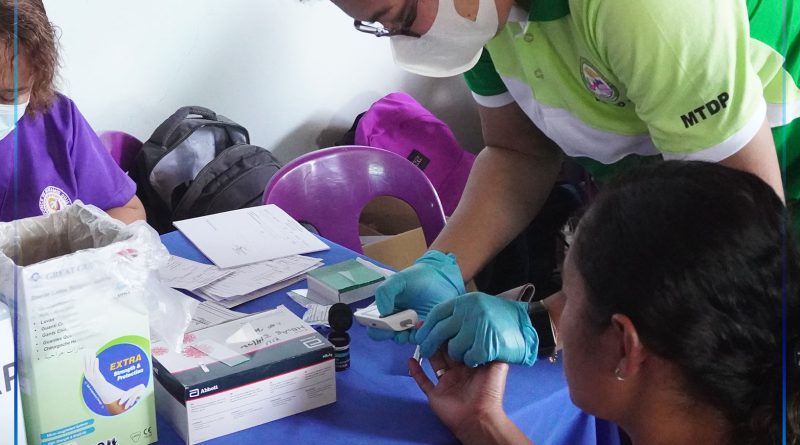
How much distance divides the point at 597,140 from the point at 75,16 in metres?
1.50

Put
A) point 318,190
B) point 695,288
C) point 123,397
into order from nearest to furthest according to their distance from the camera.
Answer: point 695,288 < point 123,397 < point 318,190

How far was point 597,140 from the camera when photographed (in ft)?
3.83

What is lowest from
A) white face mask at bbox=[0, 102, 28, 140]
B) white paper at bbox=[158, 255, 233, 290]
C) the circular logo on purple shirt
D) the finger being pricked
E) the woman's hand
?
the woman's hand

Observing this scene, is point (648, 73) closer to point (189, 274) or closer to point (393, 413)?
point (393, 413)

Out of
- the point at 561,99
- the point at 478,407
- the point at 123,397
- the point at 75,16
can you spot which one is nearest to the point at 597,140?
the point at 561,99

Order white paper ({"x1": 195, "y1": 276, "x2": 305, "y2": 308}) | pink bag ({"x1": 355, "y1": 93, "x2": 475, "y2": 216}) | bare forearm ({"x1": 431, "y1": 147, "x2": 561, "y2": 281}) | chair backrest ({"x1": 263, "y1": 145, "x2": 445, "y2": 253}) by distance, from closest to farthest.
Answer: white paper ({"x1": 195, "y1": 276, "x2": 305, "y2": 308})
bare forearm ({"x1": 431, "y1": 147, "x2": 561, "y2": 281})
chair backrest ({"x1": 263, "y1": 145, "x2": 445, "y2": 253})
pink bag ({"x1": 355, "y1": 93, "x2": 475, "y2": 216})

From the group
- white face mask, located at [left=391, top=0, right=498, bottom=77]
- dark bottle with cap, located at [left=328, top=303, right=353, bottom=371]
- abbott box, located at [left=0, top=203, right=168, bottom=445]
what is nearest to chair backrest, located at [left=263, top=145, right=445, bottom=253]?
white face mask, located at [left=391, top=0, right=498, bottom=77]

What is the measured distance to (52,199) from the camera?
1590 millimetres

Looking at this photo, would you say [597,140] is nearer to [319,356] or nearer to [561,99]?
[561,99]

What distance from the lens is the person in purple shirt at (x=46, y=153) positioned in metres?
1.41

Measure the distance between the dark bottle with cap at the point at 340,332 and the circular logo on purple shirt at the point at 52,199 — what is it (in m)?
0.77

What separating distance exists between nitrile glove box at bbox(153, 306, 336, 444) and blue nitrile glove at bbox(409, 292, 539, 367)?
0.15 metres

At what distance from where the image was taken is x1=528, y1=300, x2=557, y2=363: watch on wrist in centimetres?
109

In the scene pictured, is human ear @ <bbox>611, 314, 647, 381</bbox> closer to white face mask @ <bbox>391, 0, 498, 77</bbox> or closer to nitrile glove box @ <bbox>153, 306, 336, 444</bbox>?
nitrile glove box @ <bbox>153, 306, 336, 444</bbox>
